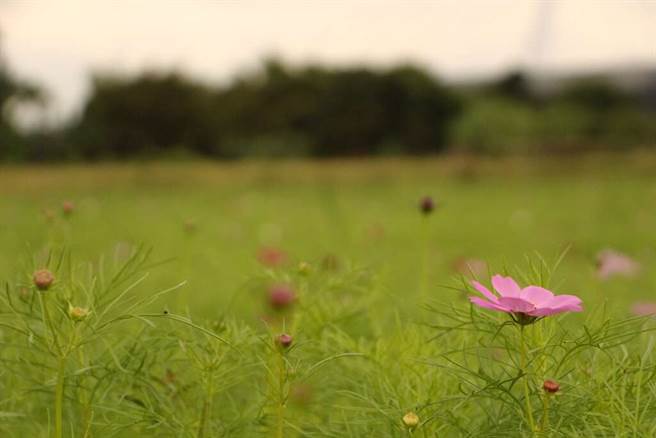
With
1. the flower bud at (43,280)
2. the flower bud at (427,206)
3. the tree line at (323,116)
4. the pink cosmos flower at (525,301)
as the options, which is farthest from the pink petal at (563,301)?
the tree line at (323,116)

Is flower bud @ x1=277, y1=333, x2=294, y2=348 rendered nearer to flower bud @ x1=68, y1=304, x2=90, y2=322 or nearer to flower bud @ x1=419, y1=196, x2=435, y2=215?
flower bud @ x1=68, y1=304, x2=90, y2=322

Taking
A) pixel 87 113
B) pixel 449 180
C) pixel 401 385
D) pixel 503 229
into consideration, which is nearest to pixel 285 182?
pixel 449 180

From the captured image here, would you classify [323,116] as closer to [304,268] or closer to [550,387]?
[304,268]

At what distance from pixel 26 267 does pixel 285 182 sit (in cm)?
600

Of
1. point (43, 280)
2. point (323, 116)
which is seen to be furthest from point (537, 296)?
point (323, 116)

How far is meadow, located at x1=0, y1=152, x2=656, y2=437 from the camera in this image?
443 mm

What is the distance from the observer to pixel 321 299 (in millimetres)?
687

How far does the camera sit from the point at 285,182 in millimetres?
6477

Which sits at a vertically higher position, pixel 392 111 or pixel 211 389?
pixel 211 389

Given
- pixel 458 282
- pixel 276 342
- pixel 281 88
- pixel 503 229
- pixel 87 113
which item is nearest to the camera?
pixel 276 342

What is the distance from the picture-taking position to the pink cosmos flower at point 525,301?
0.37m

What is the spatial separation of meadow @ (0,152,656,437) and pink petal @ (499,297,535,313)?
→ 0.02 meters

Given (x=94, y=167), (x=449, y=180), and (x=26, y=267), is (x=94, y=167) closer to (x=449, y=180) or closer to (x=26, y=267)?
(x=449, y=180)

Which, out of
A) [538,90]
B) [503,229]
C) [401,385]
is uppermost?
[401,385]
